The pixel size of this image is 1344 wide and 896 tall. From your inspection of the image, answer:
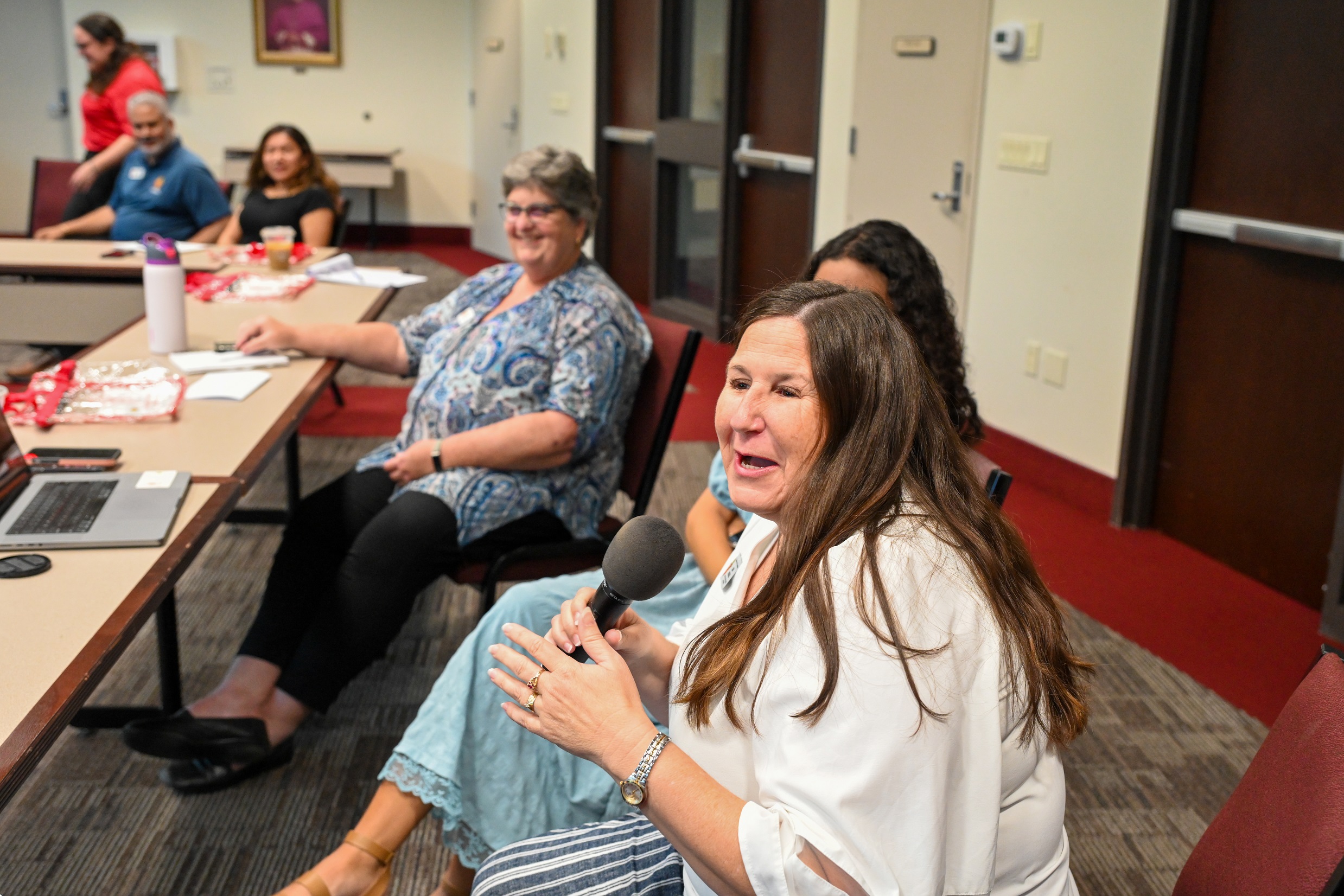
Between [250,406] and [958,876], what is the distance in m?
1.72

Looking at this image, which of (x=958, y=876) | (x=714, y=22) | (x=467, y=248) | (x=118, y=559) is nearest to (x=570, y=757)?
(x=118, y=559)

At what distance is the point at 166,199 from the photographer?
15.4 feet

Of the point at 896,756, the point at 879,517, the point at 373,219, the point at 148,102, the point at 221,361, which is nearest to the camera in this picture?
the point at 896,756

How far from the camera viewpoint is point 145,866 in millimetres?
1923

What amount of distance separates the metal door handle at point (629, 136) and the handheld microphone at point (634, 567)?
553cm

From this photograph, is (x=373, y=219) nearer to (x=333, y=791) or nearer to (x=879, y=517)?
(x=333, y=791)

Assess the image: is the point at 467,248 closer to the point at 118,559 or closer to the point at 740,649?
the point at 118,559

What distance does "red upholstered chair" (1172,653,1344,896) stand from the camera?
0.90 meters

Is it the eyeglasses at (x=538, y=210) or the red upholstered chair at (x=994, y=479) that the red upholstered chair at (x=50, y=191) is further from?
the red upholstered chair at (x=994, y=479)

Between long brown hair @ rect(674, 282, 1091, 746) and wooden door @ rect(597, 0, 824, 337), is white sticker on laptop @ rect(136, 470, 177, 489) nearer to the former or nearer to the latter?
long brown hair @ rect(674, 282, 1091, 746)

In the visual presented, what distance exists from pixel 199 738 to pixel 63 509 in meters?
0.58

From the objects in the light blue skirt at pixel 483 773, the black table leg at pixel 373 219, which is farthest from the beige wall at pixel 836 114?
the black table leg at pixel 373 219

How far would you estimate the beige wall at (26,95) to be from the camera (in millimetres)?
8992

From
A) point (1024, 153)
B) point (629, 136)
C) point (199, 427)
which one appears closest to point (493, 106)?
point (629, 136)
